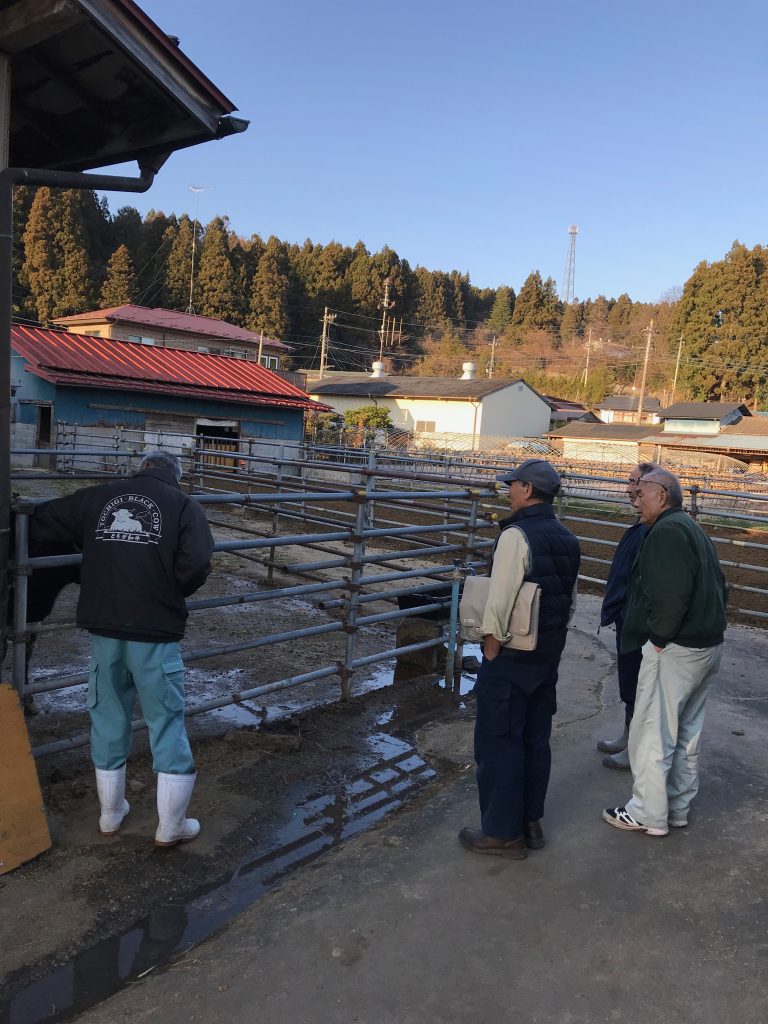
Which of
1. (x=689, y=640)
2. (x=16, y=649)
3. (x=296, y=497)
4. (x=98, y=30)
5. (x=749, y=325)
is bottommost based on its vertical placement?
(x=16, y=649)

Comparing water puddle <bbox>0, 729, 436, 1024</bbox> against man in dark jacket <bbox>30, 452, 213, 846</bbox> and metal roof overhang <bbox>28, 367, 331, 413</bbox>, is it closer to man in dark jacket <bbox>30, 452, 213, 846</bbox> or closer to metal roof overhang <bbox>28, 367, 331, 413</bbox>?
man in dark jacket <bbox>30, 452, 213, 846</bbox>

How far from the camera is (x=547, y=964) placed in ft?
8.41

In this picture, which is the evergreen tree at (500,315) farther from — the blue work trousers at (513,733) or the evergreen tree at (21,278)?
the blue work trousers at (513,733)

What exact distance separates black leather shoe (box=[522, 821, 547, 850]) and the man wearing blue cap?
35 mm

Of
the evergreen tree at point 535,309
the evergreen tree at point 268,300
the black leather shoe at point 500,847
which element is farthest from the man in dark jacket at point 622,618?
the evergreen tree at point 535,309

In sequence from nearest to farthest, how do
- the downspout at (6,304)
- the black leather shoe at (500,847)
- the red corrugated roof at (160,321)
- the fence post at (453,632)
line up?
1. the downspout at (6,304)
2. the black leather shoe at (500,847)
3. the fence post at (453,632)
4. the red corrugated roof at (160,321)

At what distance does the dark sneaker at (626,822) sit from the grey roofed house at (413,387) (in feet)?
136

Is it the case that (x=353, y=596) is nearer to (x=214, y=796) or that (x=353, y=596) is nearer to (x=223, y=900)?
(x=214, y=796)

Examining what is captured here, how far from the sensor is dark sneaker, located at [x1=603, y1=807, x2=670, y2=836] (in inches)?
137

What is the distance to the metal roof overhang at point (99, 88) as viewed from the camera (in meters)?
3.01

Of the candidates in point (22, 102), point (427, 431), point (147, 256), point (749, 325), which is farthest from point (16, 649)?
point (749, 325)

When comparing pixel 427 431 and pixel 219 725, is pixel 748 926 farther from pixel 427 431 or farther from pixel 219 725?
pixel 427 431

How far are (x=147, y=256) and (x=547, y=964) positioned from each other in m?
60.2

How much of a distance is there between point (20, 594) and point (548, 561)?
7.42ft
